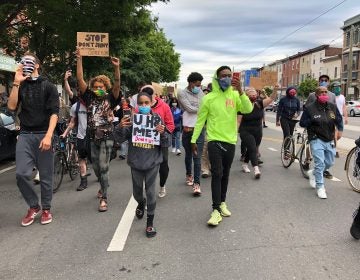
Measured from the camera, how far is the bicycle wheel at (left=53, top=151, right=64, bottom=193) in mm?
7552

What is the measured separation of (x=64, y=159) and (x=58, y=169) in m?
0.38

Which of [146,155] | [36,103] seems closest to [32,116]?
[36,103]

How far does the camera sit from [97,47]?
7.97 meters

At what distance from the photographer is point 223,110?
5.54 m

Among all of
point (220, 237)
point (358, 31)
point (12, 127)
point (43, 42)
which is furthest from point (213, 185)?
point (358, 31)

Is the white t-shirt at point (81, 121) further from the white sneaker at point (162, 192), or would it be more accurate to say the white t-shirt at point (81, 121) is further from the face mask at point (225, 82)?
the face mask at point (225, 82)

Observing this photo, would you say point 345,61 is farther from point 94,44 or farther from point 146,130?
point 146,130

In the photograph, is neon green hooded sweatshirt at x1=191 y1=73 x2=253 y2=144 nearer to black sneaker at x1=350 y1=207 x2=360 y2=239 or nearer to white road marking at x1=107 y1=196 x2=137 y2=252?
white road marking at x1=107 y1=196 x2=137 y2=252

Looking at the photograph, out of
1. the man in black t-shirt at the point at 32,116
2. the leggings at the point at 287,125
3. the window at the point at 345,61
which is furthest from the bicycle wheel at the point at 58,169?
the window at the point at 345,61

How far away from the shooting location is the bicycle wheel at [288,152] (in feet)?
31.3

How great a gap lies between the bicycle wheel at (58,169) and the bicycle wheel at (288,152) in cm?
487

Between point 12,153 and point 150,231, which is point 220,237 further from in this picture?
point 12,153

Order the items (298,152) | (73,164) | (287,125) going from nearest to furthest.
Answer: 1. (73,164)
2. (298,152)
3. (287,125)

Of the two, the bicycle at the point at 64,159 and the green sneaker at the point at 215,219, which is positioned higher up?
the bicycle at the point at 64,159
